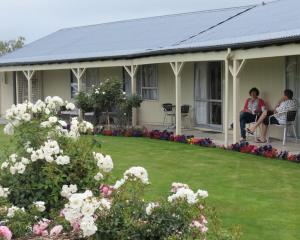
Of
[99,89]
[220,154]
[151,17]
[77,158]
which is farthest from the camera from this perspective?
[151,17]

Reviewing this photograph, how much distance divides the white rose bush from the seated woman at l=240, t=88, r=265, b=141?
8.84m

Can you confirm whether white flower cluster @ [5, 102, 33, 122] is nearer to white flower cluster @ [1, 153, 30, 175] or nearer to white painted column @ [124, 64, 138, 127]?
white flower cluster @ [1, 153, 30, 175]

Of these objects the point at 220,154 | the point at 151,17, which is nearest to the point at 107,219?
the point at 220,154

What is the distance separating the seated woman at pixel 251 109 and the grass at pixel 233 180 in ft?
3.82

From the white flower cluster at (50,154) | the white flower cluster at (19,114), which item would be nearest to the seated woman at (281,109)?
the white flower cluster at (19,114)

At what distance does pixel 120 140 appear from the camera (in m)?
16.1

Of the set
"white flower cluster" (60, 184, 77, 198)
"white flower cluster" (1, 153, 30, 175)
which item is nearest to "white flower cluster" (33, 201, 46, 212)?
"white flower cluster" (60, 184, 77, 198)

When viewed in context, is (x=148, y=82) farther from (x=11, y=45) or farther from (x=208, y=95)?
(x=11, y=45)

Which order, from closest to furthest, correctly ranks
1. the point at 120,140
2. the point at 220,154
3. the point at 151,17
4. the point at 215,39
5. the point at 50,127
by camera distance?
the point at 50,127 → the point at 220,154 → the point at 215,39 → the point at 120,140 → the point at 151,17

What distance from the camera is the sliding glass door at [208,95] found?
1667cm

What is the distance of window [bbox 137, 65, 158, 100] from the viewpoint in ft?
65.0

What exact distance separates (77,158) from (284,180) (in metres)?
5.41

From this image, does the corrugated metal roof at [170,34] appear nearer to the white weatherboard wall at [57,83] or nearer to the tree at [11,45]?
the white weatherboard wall at [57,83]

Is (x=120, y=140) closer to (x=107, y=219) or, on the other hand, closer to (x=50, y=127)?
(x=50, y=127)
